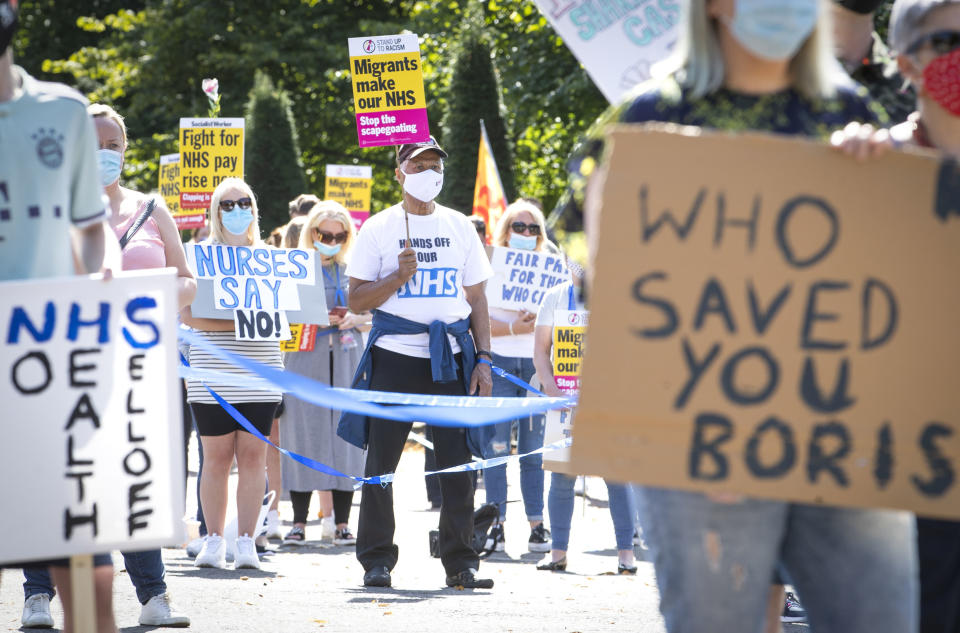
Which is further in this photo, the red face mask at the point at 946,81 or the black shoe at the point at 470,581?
the black shoe at the point at 470,581

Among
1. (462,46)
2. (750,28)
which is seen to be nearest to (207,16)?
(462,46)

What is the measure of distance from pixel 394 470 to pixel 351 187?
10.4 metres

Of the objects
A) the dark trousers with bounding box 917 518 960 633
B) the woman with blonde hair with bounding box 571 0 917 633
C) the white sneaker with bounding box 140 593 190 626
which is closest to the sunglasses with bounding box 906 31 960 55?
the woman with blonde hair with bounding box 571 0 917 633

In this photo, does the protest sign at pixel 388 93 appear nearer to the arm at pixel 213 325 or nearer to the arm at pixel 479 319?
the arm at pixel 213 325

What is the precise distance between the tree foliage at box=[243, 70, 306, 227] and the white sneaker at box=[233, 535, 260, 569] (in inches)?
792

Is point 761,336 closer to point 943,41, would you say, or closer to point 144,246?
point 943,41

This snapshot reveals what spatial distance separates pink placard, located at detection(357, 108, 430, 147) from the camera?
39.4 ft

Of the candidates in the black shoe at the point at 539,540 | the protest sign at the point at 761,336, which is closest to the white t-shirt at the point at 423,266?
the black shoe at the point at 539,540

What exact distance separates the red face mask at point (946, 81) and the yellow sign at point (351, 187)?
14.6 metres

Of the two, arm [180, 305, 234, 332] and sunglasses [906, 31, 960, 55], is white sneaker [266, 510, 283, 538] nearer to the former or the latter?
arm [180, 305, 234, 332]

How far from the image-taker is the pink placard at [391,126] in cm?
1202

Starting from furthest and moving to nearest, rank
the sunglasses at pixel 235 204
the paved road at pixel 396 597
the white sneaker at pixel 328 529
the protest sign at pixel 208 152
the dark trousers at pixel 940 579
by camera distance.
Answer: the protest sign at pixel 208 152 → the white sneaker at pixel 328 529 → the sunglasses at pixel 235 204 → the paved road at pixel 396 597 → the dark trousers at pixel 940 579

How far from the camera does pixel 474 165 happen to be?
25484 mm

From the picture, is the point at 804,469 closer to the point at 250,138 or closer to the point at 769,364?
the point at 769,364
